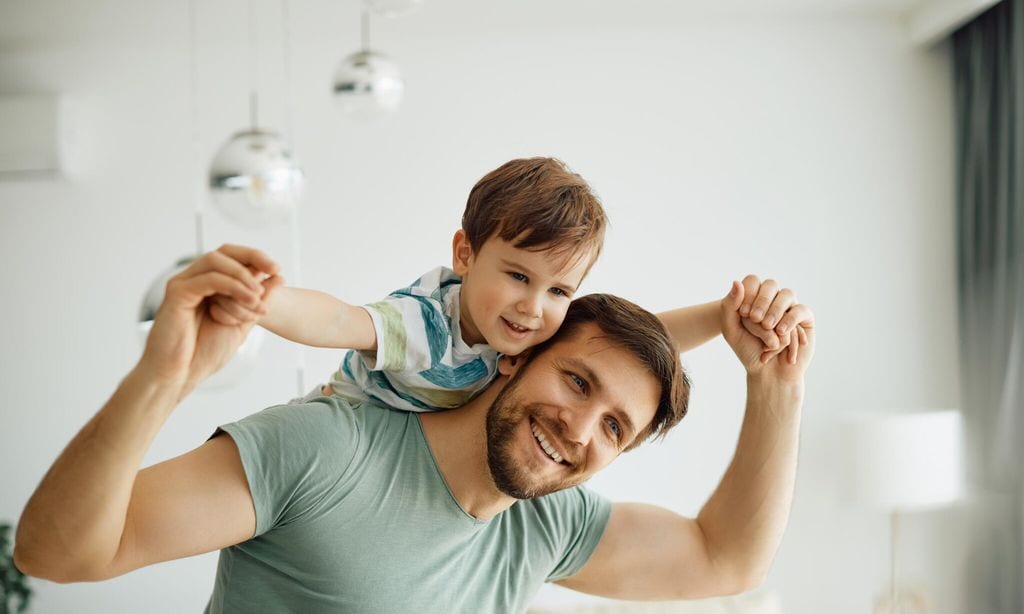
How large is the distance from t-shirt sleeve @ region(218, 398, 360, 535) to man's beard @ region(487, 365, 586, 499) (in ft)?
0.61

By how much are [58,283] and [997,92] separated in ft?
12.7

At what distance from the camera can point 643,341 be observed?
4.48 ft

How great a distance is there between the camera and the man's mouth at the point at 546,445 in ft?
4.30

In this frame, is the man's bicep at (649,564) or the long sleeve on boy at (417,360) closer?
the long sleeve on boy at (417,360)

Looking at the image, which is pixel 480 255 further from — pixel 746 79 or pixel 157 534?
pixel 746 79

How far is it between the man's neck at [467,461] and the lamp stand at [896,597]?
2.89 metres

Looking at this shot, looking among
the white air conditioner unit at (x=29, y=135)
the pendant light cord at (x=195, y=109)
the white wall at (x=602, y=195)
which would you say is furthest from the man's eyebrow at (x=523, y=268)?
the white air conditioner unit at (x=29, y=135)

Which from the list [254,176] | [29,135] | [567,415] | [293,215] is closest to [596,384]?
[567,415]

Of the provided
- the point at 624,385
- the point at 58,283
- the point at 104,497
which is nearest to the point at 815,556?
the point at 624,385

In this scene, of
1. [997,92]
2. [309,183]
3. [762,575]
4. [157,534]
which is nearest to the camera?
[157,534]

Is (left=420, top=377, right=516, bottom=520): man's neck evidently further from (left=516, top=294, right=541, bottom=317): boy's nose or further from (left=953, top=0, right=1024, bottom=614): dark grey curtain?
(left=953, top=0, right=1024, bottom=614): dark grey curtain

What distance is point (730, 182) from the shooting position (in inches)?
162

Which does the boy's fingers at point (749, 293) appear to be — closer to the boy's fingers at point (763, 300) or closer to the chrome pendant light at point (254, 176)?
the boy's fingers at point (763, 300)

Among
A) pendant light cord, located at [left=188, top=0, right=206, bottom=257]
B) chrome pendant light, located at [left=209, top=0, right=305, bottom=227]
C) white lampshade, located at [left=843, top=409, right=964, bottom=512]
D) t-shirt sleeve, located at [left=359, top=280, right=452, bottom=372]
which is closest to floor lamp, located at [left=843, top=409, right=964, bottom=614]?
white lampshade, located at [left=843, top=409, right=964, bottom=512]
